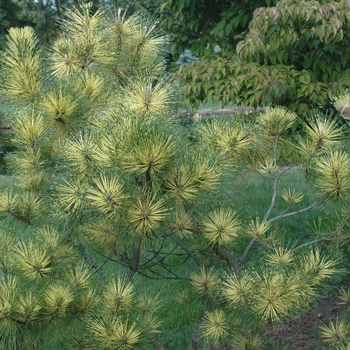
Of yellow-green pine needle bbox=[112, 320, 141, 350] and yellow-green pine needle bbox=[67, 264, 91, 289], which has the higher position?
yellow-green pine needle bbox=[67, 264, 91, 289]

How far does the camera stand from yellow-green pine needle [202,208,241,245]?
2.70 m

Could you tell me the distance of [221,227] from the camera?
2.70 metres

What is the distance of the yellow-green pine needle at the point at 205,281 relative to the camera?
114 inches

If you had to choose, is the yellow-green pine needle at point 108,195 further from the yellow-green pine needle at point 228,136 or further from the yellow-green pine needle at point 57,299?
the yellow-green pine needle at point 228,136

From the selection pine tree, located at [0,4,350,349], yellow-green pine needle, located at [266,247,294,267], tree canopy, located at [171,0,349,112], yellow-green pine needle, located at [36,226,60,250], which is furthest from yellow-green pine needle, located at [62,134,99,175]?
tree canopy, located at [171,0,349,112]

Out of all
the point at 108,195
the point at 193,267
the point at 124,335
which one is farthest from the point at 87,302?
the point at 193,267

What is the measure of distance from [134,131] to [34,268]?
669 millimetres

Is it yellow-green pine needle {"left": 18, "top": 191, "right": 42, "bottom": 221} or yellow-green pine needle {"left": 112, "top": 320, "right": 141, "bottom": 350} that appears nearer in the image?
yellow-green pine needle {"left": 112, "top": 320, "right": 141, "bottom": 350}

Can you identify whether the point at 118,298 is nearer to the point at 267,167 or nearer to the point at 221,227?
the point at 221,227

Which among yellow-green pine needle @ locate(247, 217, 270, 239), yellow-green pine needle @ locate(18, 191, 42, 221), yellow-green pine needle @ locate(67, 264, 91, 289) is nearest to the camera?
yellow-green pine needle @ locate(67, 264, 91, 289)

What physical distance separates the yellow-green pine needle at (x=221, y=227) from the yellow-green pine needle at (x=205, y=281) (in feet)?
0.76

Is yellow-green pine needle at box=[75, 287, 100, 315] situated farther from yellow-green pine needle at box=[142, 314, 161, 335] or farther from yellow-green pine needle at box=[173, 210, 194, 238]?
yellow-green pine needle at box=[173, 210, 194, 238]

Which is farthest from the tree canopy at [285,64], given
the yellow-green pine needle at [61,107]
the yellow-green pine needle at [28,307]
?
the yellow-green pine needle at [28,307]

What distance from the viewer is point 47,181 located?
3061 millimetres
